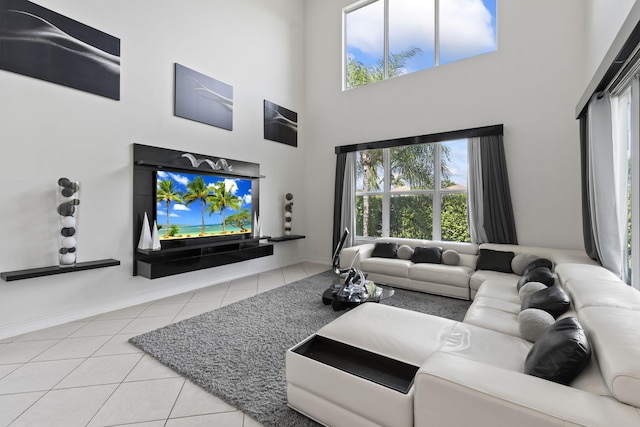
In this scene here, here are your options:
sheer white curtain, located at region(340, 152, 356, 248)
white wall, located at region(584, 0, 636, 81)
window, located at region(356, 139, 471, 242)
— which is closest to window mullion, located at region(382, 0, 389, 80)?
window, located at region(356, 139, 471, 242)

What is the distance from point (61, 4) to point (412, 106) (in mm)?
4601

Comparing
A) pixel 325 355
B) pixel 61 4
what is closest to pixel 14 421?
pixel 325 355

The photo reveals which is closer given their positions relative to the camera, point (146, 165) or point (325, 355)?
point (325, 355)

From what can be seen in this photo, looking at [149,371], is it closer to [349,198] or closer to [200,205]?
[200,205]

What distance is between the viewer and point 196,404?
1.73 meters

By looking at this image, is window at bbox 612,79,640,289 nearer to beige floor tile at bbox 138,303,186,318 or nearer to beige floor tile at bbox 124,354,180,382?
beige floor tile at bbox 124,354,180,382

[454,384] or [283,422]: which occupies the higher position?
[454,384]

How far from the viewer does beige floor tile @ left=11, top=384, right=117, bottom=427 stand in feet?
5.21

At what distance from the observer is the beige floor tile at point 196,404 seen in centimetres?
167

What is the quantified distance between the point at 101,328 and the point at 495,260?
14.4ft

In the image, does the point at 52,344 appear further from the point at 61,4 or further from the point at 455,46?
the point at 455,46

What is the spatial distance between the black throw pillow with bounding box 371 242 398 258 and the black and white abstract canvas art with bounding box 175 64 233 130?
9.78 ft

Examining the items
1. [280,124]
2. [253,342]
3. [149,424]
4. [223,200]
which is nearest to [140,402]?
[149,424]

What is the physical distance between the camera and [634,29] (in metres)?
1.72
